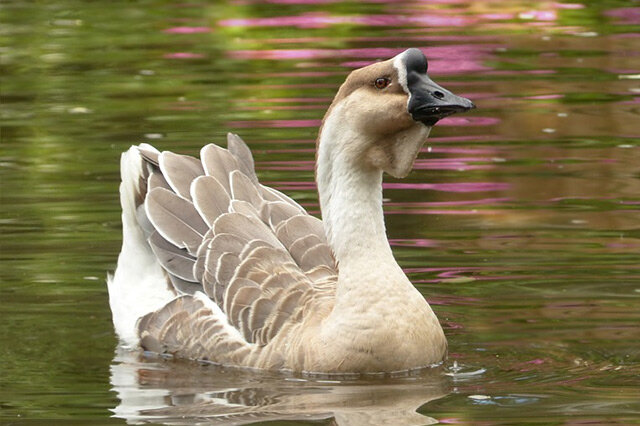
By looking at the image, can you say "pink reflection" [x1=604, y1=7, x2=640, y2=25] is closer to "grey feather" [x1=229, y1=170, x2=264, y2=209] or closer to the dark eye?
"grey feather" [x1=229, y1=170, x2=264, y2=209]

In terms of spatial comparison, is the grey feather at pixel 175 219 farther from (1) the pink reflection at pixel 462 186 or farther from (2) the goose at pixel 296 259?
(1) the pink reflection at pixel 462 186

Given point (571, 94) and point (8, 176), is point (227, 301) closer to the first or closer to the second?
point (8, 176)

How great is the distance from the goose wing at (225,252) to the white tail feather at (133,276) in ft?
0.38

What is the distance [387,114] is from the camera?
9484 millimetres

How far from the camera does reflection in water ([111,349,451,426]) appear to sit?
8.84 m

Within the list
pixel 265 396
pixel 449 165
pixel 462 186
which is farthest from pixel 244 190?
pixel 449 165

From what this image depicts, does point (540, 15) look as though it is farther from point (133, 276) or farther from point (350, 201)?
point (350, 201)

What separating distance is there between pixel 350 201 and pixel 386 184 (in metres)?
4.48

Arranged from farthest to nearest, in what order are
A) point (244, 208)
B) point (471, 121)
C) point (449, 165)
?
1. point (471, 121)
2. point (449, 165)
3. point (244, 208)

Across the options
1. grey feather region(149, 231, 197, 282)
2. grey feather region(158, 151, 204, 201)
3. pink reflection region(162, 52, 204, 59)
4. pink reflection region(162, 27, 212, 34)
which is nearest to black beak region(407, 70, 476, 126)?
grey feather region(149, 231, 197, 282)

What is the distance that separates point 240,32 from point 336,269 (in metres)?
12.1

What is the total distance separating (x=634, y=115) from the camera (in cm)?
1616

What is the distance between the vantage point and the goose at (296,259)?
9.56 m

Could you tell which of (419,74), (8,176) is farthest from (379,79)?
(8,176)
